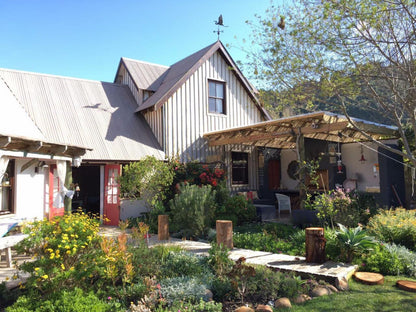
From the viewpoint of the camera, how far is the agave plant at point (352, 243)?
19.2 ft

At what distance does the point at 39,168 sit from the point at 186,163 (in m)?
5.14

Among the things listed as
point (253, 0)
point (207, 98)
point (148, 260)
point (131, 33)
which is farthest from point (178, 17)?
point (148, 260)

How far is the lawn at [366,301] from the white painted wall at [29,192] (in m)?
6.88

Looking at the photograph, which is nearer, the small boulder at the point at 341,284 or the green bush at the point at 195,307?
the green bush at the point at 195,307

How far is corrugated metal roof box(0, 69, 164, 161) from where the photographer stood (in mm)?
11258

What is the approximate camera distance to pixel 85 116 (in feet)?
40.5

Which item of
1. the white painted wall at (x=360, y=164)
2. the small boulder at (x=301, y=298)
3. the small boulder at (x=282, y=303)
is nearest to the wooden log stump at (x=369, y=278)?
the small boulder at (x=301, y=298)

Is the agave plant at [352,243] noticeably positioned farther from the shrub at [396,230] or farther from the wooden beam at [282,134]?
the wooden beam at [282,134]

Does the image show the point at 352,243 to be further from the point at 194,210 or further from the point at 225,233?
the point at 194,210

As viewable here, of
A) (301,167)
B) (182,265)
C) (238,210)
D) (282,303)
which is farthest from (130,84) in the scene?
(282,303)

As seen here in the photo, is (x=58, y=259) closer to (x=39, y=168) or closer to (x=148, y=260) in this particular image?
(x=148, y=260)

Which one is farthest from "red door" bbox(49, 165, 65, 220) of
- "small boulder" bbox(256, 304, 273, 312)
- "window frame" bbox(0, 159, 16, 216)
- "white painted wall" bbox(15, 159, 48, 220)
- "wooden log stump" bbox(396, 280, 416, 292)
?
"wooden log stump" bbox(396, 280, 416, 292)

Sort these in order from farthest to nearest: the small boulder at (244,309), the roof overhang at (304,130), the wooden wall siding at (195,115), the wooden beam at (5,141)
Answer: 1. the wooden wall siding at (195,115)
2. the roof overhang at (304,130)
3. the wooden beam at (5,141)
4. the small boulder at (244,309)

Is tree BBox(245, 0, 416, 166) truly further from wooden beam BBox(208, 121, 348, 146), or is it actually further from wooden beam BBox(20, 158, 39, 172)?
wooden beam BBox(20, 158, 39, 172)
